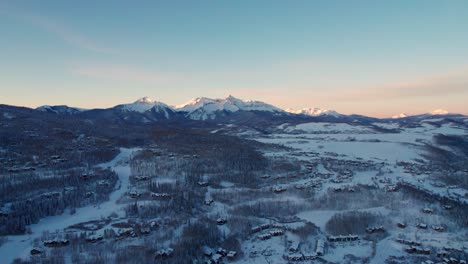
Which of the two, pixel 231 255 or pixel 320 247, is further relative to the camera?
pixel 320 247

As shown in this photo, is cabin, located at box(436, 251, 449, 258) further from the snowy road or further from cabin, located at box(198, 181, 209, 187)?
cabin, located at box(198, 181, 209, 187)

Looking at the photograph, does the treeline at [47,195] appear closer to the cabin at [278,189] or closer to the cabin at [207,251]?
the cabin at [207,251]

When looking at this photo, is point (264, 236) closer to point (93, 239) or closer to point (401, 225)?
point (401, 225)

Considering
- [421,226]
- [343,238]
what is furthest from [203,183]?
[421,226]

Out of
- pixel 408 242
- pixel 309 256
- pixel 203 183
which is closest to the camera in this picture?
pixel 309 256

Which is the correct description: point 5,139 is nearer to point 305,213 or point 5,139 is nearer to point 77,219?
point 77,219

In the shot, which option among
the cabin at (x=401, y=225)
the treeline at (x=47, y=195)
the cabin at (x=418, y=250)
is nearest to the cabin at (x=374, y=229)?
the cabin at (x=401, y=225)

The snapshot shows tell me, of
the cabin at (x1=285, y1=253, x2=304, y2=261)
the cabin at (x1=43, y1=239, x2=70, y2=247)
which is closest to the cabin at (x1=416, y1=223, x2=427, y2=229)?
the cabin at (x1=285, y1=253, x2=304, y2=261)

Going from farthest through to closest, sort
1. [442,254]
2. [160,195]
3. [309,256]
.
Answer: [160,195] < [309,256] < [442,254]

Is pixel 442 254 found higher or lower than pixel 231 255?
higher
